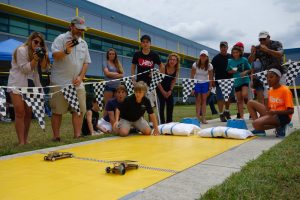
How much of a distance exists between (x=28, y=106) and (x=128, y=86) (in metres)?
2.94

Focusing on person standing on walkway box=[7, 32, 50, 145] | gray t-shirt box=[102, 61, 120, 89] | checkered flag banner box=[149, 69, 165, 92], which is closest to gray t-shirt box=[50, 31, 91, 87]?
person standing on walkway box=[7, 32, 50, 145]

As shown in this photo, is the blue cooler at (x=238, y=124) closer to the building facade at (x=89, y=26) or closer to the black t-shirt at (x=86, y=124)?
the black t-shirt at (x=86, y=124)

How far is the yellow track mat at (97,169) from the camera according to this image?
2451 millimetres

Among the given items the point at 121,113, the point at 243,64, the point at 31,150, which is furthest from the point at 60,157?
the point at 243,64

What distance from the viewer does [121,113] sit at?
19.5 ft

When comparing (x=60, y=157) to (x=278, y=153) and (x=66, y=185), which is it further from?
(x=278, y=153)

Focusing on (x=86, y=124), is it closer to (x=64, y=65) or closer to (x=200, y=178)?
(x=64, y=65)

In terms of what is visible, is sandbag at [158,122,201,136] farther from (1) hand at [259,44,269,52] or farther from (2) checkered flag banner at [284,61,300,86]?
(2) checkered flag banner at [284,61,300,86]

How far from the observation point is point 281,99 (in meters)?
5.05

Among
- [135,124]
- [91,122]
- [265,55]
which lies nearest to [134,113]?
[135,124]

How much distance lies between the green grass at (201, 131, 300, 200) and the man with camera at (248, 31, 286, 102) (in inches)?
129

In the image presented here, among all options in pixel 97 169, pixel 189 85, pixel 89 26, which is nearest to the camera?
pixel 97 169

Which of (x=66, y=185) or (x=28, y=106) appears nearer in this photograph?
(x=66, y=185)

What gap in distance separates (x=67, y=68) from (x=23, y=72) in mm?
768
